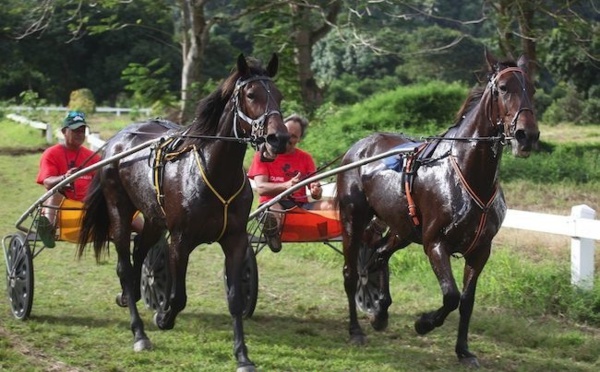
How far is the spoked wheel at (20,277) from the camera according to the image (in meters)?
7.50

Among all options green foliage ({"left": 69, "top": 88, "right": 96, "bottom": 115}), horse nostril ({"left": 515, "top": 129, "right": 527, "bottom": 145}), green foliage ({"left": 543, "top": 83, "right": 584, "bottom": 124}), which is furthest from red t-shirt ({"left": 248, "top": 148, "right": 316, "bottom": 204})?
green foliage ({"left": 69, "top": 88, "right": 96, "bottom": 115})

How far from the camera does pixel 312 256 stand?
11172 millimetres

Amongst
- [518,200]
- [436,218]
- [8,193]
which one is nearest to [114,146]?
[436,218]

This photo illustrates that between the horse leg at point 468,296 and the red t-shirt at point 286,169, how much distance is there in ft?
6.72

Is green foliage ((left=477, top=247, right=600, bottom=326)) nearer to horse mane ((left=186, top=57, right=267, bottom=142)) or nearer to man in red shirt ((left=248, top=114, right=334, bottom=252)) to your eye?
man in red shirt ((left=248, top=114, right=334, bottom=252))

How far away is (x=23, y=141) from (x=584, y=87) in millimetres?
20959

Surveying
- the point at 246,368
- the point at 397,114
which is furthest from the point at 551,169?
the point at 246,368

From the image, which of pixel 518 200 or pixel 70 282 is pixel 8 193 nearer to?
pixel 70 282

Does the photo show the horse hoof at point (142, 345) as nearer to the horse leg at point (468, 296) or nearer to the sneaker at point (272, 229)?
the sneaker at point (272, 229)

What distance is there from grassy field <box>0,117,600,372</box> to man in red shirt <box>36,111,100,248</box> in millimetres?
982

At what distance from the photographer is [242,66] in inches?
242

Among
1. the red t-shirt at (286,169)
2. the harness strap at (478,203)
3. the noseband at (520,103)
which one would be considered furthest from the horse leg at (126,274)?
the noseband at (520,103)

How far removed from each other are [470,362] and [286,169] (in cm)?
264

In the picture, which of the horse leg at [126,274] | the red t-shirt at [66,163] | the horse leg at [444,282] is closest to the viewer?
the horse leg at [444,282]
